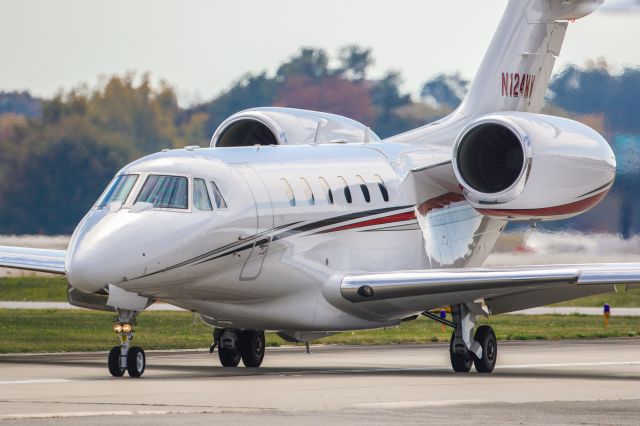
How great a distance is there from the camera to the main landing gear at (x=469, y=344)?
24781 millimetres

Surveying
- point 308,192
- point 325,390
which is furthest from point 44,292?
point 325,390

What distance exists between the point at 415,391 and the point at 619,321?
→ 23.4m

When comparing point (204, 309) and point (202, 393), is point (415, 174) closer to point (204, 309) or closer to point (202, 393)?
point (204, 309)

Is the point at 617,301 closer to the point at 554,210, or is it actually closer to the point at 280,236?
the point at 554,210

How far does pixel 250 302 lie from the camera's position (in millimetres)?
23703

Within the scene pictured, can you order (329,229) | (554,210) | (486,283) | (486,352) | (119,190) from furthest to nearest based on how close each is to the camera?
(554,210) → (486,352) → (329,229) → (486,283) → (119,190)

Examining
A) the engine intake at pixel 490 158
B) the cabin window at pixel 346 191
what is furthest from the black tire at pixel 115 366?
the engine intake at pixel 490 158

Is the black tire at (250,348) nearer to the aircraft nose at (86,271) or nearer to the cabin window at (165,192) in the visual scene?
the cabin window at (165,192)

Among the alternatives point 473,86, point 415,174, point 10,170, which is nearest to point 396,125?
point 10,170

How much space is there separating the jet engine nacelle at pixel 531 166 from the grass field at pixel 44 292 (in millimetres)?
23769

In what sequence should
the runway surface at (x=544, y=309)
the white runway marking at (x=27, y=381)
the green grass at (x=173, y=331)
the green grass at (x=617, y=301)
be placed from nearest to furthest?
the white runway marking at (x=27, y=381), the green grass at (x=173, y=331), the runway surface at (x=544, y=309), the green grass at (x=617, y=301)

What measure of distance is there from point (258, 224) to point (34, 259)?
478 centimetres

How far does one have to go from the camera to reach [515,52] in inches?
1174

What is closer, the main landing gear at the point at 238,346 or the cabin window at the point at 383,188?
the main landing gear at the point at 238,346
